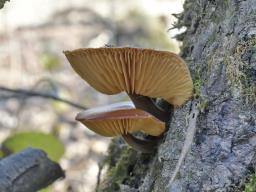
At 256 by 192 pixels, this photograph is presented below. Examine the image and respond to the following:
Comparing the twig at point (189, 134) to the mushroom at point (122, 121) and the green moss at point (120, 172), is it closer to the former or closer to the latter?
the mushroom at point (122, 121)

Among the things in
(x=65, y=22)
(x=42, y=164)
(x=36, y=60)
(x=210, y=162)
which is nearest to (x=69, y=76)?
(x=36, y=60)

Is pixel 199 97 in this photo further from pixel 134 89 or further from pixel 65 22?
pixel 65 22

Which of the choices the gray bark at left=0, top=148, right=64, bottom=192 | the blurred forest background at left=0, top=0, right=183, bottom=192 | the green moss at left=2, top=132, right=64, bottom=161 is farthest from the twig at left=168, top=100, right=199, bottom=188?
the blurred forest background at left=0, top=0, right=183, bottom=192

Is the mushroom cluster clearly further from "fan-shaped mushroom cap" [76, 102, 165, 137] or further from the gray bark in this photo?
the gray bark

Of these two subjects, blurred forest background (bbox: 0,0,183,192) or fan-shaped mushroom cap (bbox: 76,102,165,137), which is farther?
blurred forest background (bbox: 0,0,183,192)

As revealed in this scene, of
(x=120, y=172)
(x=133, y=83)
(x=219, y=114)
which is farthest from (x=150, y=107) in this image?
(x=120, y=172)

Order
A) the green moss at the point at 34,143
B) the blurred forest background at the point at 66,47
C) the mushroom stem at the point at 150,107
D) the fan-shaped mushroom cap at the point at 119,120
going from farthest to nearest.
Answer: the blurred forest background at the point at 66,47 < the green moss at the point at 34,143 < the mushroom stem at the point at 150,107 < the fan-shaped mushroom cap at the point at 119,120

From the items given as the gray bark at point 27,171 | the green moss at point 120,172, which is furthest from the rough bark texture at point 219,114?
the gray bark at point 27,171
